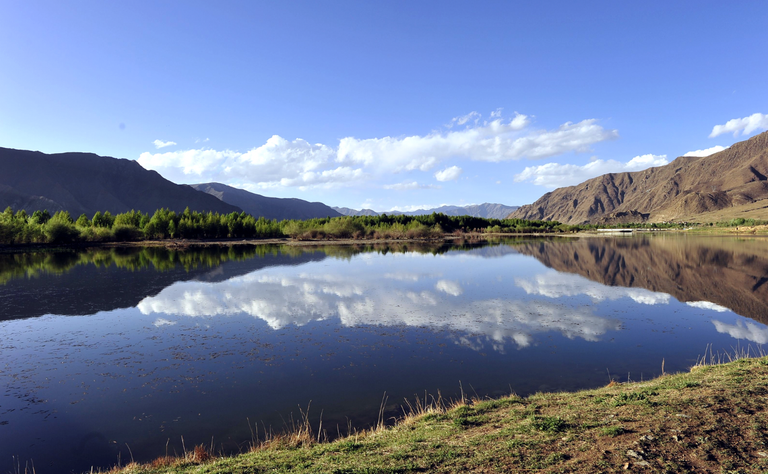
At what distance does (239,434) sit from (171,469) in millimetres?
2293

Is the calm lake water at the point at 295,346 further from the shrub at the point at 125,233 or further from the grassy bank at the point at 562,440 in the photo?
the shrub at the point at 125,233

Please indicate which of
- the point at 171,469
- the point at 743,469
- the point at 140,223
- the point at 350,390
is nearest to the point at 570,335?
the point at 350,390

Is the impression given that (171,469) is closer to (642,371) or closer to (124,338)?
(124,338)

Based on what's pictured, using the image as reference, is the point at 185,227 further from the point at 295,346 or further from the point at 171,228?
the point at 295,346

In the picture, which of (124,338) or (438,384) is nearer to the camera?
(438,384)

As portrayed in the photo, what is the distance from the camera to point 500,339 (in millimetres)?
16828

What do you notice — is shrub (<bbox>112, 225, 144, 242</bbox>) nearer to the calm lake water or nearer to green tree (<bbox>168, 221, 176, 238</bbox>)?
green tree (<bbox>168, 221, 176, 238</bbox>)

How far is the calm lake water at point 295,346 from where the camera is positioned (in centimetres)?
1027

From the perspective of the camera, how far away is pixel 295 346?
53.4 feet

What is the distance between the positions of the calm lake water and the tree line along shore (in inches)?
2387

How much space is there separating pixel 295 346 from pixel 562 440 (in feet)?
37.9

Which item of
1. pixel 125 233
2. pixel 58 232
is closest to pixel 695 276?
pixel 58 232

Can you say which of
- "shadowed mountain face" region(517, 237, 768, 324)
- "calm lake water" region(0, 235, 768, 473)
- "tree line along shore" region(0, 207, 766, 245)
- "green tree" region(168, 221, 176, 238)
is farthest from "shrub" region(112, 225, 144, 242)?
"shadowed mountain face" region(517, 237, 768, 324)

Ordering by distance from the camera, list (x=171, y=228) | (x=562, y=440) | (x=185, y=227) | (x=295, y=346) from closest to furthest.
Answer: (x=562, y=440)
(x=295, y=346)
(x=171, y=228)
(x=185, y=227)
